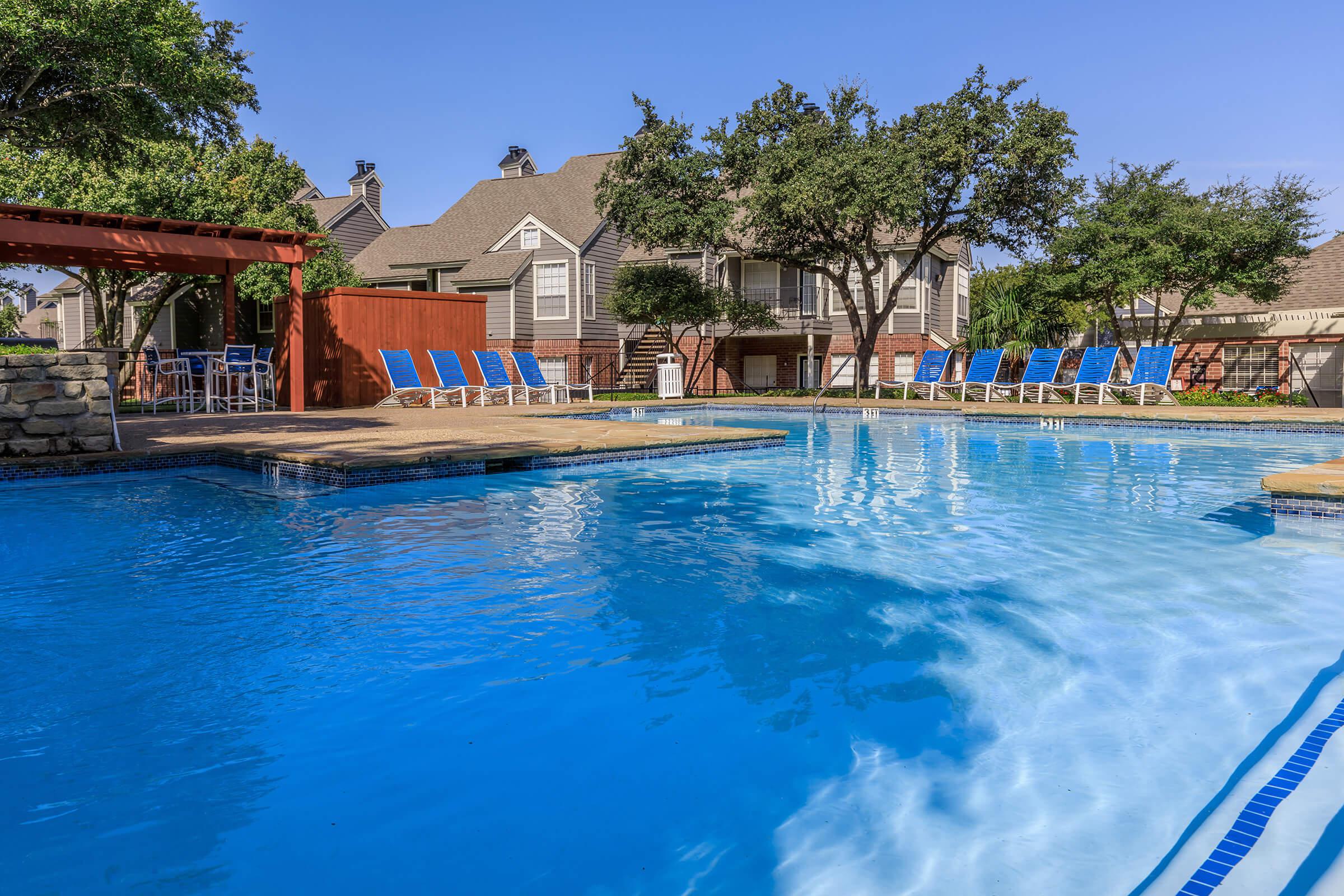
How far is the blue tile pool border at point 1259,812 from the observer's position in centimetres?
208

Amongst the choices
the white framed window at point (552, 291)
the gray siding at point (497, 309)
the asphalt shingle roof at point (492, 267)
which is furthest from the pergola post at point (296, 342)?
the white framed window at point (552, 291)

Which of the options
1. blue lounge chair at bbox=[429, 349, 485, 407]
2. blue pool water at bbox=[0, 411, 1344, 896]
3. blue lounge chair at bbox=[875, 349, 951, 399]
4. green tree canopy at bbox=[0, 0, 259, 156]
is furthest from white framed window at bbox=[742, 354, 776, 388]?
blue pool water at bbox=[0, 411, 1344, 896]

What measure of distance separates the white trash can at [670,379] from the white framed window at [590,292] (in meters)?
6.18

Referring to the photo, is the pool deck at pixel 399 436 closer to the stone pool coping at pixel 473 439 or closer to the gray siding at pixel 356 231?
the stone pool coping at pixel 473 439

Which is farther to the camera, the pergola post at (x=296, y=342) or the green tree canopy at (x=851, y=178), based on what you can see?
the green tree canopy at (x=851, y=178)

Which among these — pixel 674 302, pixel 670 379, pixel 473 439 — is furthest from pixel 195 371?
pixel 674 302

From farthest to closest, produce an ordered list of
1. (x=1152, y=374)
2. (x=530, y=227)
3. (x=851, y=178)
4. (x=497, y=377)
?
1. (x=530, y=227)
2. (x=851, y=178)
3. (x=497, y=377)
4. (x=1152, y=374)

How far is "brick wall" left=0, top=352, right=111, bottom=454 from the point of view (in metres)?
7.62

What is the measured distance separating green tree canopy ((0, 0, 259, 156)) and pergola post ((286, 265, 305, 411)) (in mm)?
2447

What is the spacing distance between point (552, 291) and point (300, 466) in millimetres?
19930

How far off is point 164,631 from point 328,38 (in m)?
18.6

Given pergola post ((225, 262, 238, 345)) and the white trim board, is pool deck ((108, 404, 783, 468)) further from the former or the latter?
the white trim board

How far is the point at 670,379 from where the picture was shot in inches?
837

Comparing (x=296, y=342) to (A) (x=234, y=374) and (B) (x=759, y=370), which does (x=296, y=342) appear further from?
(B) (x=759, y=370)
